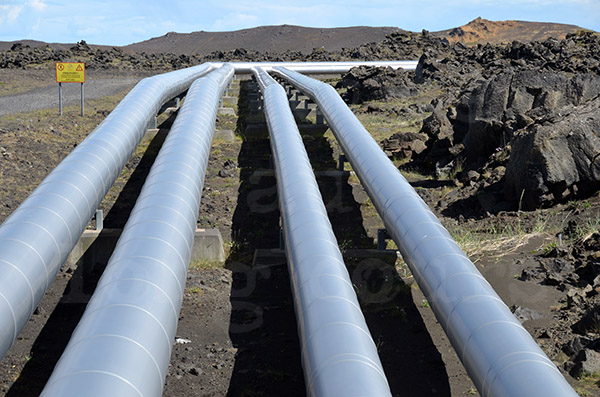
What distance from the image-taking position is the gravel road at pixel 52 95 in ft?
68.0

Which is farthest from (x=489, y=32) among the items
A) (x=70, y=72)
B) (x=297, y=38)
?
(x=70, y=72)

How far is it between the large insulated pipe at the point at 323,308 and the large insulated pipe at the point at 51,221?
7.49 feet

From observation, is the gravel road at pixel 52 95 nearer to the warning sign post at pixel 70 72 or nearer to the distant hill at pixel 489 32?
the warning sign post at pixel 70 72

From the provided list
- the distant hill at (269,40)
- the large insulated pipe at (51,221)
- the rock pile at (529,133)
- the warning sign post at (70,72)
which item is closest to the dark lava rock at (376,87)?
the rock pile at (529,133)

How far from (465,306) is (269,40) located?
88639 mm

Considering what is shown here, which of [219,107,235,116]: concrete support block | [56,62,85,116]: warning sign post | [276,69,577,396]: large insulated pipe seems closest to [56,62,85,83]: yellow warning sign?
[56,62,85,116]: warning sign post

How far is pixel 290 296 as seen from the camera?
7.96 metres

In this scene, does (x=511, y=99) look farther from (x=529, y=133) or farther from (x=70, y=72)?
(x=70, y=72)

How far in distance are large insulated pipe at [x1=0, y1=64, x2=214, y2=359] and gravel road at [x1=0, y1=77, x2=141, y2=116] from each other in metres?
10.8

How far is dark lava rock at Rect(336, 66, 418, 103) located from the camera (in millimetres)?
24547

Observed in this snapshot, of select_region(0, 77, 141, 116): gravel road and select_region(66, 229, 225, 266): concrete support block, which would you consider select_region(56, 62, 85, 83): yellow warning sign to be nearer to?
select_region(0, 77, 141, 116): gravel road

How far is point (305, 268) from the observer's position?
6.00 m

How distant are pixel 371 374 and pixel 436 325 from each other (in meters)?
3.03

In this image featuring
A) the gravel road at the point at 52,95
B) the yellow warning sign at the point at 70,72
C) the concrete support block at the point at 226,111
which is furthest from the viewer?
the concrete support block at the point at 226,111
